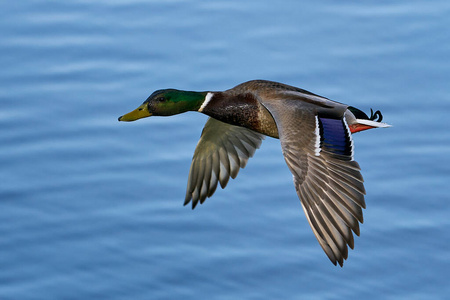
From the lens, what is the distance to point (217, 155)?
12.9 metres

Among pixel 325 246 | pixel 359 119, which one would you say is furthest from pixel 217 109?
pixel 325 246

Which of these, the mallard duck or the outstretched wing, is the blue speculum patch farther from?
the outstretched wing

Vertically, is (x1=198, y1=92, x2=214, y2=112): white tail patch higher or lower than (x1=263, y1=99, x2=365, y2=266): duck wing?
higher

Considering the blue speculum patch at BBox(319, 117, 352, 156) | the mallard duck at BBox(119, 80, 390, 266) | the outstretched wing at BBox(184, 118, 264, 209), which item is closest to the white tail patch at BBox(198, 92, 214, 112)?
the mallard duck at BBox(119, 80, 390, 266)

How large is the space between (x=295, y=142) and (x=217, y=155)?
2.32 metres

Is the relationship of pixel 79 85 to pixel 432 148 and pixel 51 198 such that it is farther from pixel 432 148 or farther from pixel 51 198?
pixel 432 148

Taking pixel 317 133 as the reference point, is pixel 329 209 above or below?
below

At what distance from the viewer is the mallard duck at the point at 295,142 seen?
10.2m

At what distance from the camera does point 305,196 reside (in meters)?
10.4

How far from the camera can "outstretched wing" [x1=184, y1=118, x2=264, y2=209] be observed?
1278 centimetres

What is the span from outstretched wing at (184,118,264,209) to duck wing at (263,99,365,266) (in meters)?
1.73

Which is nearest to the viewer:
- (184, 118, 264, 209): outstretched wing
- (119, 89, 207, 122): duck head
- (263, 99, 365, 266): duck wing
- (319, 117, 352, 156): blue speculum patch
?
(263, 99, 365, 266): duck wing

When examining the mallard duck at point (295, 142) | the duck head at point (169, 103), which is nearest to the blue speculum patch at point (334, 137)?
the mallard duck at point (295, 142)

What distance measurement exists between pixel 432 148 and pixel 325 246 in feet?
14.1
